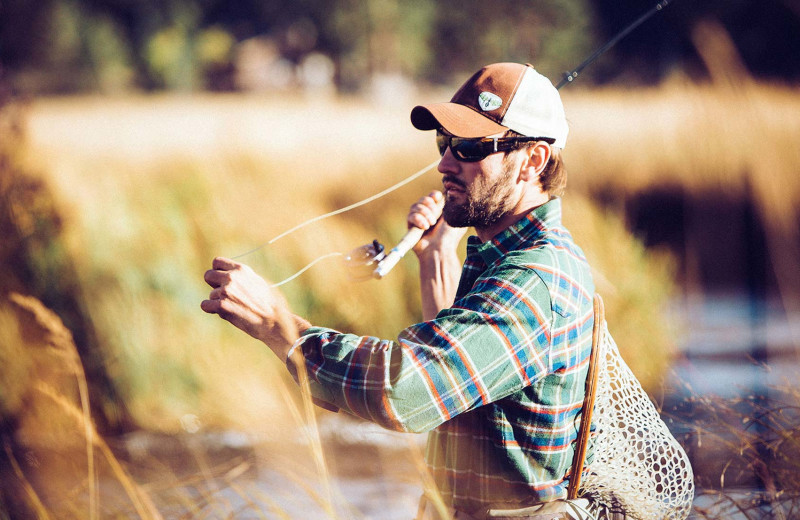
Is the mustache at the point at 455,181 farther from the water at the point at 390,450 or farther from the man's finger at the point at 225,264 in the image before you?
the water at the point at 390,450

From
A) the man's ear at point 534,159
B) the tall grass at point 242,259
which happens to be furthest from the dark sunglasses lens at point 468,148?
the tall grass at point 242,259

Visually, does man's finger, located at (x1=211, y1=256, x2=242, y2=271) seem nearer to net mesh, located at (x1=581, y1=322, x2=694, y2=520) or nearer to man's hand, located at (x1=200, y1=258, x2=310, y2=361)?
man's hand, located at (x1=200, y1=258, x2=310, y2=361)

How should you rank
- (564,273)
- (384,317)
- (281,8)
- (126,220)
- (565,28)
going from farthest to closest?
1. (281,8)
2. (565,28)
3. (126,220)
4. (384,317)
5. (564,273)

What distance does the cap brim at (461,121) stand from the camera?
1995 millimetres

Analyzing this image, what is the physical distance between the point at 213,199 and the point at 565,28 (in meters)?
32.7

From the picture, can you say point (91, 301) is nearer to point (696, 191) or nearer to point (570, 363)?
point (570, 363)

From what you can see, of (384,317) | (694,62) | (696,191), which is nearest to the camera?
(384,317)

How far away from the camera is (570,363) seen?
1.82 meters

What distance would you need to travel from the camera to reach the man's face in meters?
2.03

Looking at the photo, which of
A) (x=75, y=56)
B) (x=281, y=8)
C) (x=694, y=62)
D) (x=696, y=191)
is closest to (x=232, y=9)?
(x=281, y=8)

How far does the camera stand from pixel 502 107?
2.01m

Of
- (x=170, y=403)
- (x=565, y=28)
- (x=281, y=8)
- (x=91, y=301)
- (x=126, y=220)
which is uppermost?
(x=281, y=8)

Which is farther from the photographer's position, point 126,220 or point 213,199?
point 213,199

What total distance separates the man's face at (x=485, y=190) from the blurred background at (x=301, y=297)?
23.5 inches
